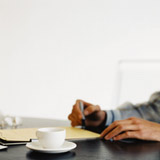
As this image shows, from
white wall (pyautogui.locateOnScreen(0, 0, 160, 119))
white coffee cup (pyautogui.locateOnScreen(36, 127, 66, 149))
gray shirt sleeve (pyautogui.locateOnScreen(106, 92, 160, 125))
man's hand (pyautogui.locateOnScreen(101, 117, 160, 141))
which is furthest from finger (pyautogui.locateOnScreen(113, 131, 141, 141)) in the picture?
white wall (pyautogui.locateOnScreen(0, 0, 160, 119))

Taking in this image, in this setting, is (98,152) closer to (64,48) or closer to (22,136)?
(22,136)

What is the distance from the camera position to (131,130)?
3.35ft

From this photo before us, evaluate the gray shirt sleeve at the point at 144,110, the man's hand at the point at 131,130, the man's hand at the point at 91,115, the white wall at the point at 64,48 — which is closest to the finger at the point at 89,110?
the man's hand at the point at 91,115

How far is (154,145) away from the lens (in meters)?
0.95

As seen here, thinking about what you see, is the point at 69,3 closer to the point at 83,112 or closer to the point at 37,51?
the point at 37,51

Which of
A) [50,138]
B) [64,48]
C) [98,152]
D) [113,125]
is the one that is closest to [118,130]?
[113,125]

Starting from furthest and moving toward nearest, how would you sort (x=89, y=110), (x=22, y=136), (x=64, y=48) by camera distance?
1. (x=64, y=48)
2. (x=89, y=110)
3. (x=22, y=136)

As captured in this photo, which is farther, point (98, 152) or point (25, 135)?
point (25, 135)

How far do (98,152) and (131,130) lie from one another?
11.1 inches

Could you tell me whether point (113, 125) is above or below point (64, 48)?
below

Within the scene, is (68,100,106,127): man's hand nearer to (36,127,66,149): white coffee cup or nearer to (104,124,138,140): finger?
(104,124,138,140): finger

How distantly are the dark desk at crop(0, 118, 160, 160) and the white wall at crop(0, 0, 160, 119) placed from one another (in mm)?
3391

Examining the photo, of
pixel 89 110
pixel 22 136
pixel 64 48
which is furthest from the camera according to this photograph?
pixel 64 48

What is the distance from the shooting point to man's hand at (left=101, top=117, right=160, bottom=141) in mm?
988
